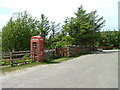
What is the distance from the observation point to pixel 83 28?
25328 mm

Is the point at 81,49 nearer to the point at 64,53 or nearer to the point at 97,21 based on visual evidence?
the point at 64,53

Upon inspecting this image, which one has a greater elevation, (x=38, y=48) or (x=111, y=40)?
(x=111, y=40)

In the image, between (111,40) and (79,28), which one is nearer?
(79,28)

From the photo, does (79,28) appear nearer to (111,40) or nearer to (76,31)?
(76,31)

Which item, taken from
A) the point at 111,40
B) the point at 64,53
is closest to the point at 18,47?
the point at 64,53

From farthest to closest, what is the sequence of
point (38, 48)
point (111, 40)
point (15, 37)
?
point (111, 40) < point (15, 37) < point (38, 48)

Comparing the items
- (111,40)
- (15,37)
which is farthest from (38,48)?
(111,40)

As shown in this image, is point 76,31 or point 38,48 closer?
point 38,48

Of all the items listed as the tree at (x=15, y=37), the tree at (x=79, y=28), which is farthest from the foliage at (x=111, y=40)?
the tree at (x=15, y=37)

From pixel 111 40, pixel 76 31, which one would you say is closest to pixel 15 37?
pixel 76 31

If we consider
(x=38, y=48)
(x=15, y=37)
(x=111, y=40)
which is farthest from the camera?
(x=111, y=40)

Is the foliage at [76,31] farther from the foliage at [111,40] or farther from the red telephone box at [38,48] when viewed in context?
the foliage at [111,40]

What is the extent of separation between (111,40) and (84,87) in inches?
1741

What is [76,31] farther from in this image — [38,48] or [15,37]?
[38,48]
